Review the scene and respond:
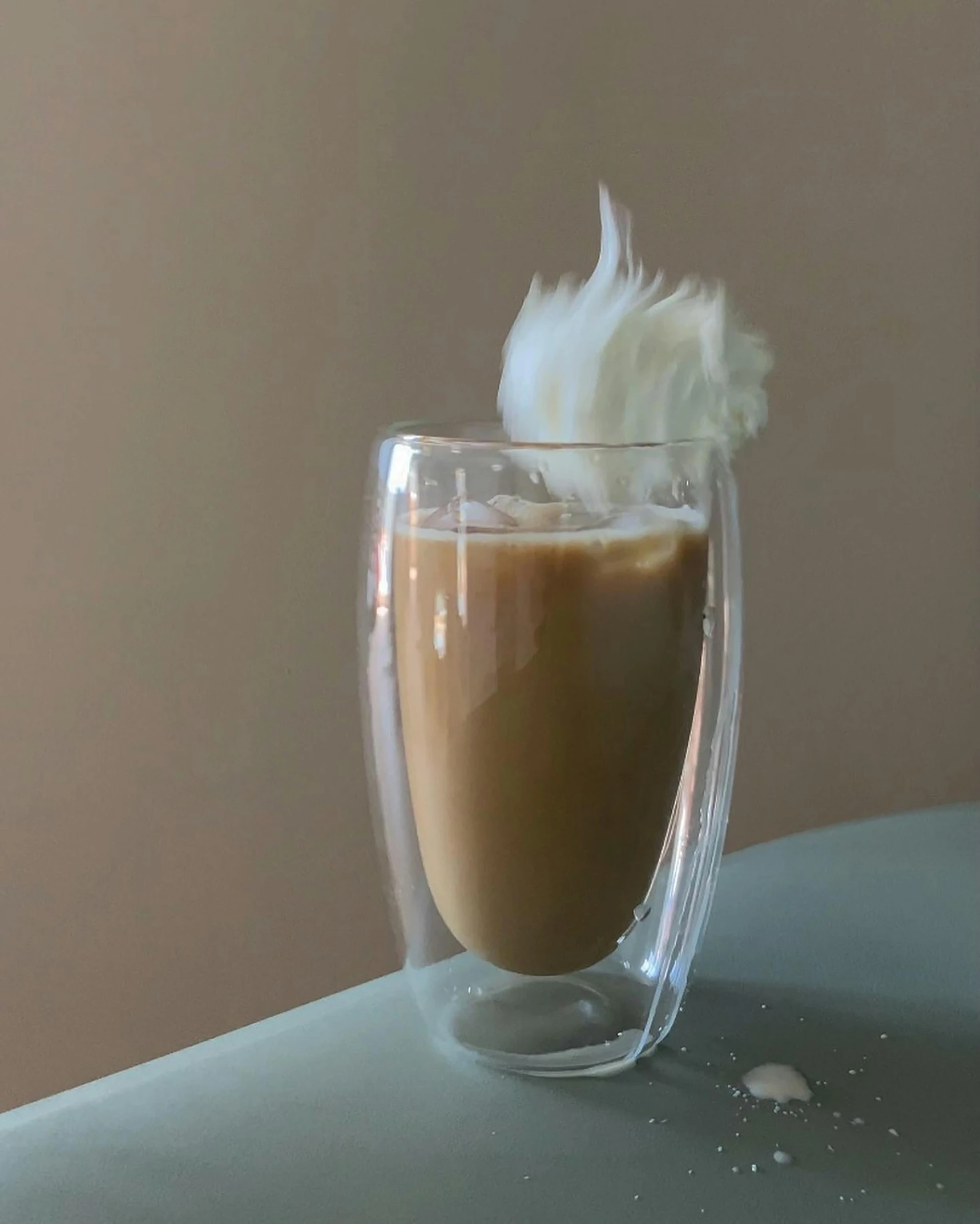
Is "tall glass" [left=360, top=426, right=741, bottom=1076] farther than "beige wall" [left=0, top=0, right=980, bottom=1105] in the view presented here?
No

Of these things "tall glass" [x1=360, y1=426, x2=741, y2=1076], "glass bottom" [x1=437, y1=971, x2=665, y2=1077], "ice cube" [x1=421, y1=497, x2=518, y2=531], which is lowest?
"glass bottom" [x1=437, y1=971, x2=665, y2=1077]

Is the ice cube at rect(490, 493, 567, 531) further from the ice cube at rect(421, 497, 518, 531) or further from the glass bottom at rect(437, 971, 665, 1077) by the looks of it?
the glass bottom at rect(437, 971, 665, 1077)

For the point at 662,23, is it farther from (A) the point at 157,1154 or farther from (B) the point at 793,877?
(A) the point at 157,1154

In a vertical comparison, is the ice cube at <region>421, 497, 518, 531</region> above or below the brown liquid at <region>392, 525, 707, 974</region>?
above

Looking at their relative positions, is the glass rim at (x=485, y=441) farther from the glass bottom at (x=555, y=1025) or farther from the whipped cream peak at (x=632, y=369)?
the glass bottom at (x=555, y=1025)

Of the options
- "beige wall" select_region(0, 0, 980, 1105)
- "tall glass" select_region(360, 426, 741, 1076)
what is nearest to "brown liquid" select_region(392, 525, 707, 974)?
"tall glass" select_region(360, 426, 741, 1076)

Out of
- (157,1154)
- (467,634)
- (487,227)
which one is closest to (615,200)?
(487,227)
